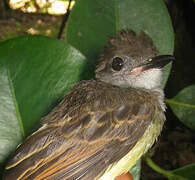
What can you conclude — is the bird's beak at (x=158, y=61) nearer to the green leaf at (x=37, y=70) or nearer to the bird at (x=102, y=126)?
the bird at (x=102, y=126)

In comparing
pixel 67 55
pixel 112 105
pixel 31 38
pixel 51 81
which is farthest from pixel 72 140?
pixel 31 38

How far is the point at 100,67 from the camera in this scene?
197cm

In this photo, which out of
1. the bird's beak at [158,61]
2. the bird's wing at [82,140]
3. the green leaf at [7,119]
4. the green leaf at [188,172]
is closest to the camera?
the bird's wing at [82,140]

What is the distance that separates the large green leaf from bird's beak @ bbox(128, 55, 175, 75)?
22cm

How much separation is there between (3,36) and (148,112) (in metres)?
5.78

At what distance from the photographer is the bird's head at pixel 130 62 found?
1.86 m

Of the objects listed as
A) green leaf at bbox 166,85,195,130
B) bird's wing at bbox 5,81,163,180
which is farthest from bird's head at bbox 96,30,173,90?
bird's wing at bbox 5,81,163,180

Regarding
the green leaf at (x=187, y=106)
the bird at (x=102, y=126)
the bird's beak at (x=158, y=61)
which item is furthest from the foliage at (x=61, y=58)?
the bird's beak at (x=158, y=61)

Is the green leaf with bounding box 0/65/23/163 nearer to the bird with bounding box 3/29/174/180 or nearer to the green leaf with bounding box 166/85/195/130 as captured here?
the bird with bounding box 3/29/174/180

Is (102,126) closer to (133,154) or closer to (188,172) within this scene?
(133,154)

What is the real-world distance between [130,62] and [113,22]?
0.33m

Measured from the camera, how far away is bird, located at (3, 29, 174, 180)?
4.82 ft

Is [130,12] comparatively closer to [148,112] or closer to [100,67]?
[100,67]

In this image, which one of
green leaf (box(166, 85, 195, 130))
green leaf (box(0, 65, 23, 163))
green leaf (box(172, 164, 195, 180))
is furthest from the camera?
green leaf (box(166, 85, 195, 130))
